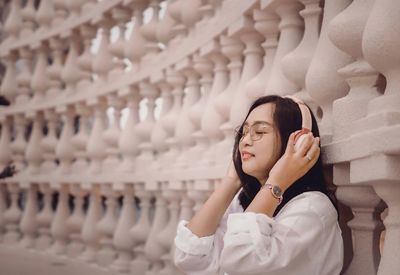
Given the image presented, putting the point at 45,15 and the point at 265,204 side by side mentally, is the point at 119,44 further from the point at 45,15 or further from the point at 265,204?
the point at 265,204

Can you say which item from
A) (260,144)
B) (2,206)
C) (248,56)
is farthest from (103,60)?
(260,144)

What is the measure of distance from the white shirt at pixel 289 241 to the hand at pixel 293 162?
0.06m

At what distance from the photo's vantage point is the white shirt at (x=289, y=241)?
131cm

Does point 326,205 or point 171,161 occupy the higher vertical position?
point 171,161

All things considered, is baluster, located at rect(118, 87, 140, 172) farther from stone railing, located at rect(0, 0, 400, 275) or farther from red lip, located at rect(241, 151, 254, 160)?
red lip, located at rect(241, 151, 254, 160)

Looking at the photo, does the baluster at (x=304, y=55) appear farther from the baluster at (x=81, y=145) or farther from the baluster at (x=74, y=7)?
the baluster at (x=74, y=7)

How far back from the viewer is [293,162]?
55.8 inches

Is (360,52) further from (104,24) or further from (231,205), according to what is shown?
(104,24)

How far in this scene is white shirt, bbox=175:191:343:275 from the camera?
131cm

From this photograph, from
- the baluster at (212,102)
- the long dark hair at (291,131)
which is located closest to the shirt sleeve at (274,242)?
the long dark hair at (291,131)

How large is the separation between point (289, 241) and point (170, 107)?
2.58 m

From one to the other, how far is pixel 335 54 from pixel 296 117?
213 millimetres

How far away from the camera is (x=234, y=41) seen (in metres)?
2.67

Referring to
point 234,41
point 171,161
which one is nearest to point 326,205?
point 234,41
